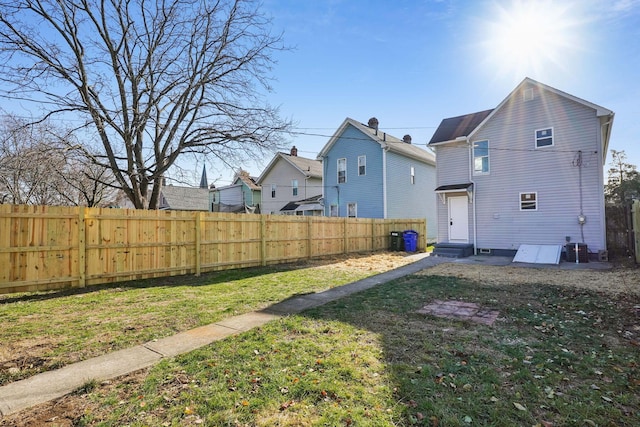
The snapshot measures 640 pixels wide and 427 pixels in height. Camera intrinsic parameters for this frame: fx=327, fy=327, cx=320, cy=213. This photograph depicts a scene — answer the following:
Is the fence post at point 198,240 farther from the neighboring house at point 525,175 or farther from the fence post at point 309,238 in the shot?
the neighboring house at point 525,175

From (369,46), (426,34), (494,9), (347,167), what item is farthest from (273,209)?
(494,9)

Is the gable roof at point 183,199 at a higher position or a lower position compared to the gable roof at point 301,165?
lower

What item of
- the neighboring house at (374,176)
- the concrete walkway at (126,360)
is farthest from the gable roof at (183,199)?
the concrete walkway at (126,360)

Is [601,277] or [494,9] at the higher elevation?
[494,9]

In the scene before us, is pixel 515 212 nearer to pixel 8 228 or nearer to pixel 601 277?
pixel 601 277

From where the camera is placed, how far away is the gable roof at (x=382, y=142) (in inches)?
789

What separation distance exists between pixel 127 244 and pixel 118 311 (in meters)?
2.98

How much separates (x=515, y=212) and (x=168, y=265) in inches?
522

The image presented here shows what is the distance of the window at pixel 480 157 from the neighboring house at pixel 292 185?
1075cm

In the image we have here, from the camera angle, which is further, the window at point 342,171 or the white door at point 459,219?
the window at point 342,171

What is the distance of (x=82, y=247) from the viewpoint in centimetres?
735

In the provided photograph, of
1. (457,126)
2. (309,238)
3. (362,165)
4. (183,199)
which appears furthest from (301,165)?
(183,199)

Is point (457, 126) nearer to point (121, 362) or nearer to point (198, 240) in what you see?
point (198, 240)

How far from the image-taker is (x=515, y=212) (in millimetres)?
13648
